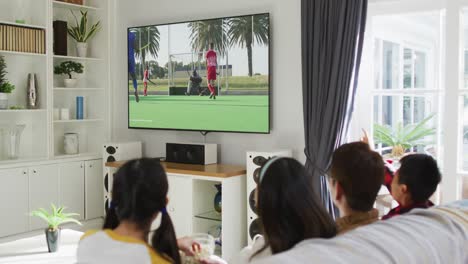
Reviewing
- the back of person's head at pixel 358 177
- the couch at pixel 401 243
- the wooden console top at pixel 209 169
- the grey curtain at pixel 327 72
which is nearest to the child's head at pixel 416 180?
the back of person's head at pixel 358 177

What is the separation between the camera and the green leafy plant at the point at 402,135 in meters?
4.35

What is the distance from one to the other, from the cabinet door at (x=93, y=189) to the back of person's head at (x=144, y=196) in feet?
13.5

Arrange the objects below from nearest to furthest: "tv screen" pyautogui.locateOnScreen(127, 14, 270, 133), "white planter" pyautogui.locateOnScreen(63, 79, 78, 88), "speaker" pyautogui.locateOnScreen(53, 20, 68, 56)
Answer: "tv screen" pyautogui.locateOnScreen(127, 14, 270, 133) → "speaker" pyautogui.locateOnScreen(53, 20, 68, 56) → "white planter" pyautogui.locateOnScreen(63, 79, 78, 88)

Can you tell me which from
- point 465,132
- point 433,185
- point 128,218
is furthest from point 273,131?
point 128,218

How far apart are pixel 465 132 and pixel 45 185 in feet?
12.2

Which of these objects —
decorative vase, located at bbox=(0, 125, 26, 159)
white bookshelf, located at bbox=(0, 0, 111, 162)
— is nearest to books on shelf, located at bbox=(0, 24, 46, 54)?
white bookshelf, located at bbox=(0, 0, 111, 162)

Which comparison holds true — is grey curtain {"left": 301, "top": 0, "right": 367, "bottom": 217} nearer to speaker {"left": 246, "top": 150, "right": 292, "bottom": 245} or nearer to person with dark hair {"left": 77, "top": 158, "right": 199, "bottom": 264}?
speaker {"left": 246, "top": 150, "right": 292, "bottom": 245}

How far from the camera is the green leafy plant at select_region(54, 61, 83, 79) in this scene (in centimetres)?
589

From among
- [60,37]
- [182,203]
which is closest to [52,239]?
[182,203]

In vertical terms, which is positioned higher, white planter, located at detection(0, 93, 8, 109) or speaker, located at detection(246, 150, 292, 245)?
white planter, located at detection(0, 93, 8, 109)

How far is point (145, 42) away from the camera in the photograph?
230 inches

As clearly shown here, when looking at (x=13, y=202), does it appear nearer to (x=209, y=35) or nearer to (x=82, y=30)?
(x=82, y=30)

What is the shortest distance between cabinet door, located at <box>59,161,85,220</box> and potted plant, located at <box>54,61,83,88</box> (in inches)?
32.7

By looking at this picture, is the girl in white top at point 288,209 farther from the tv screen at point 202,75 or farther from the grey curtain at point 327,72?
the tv screen at point 202,75
